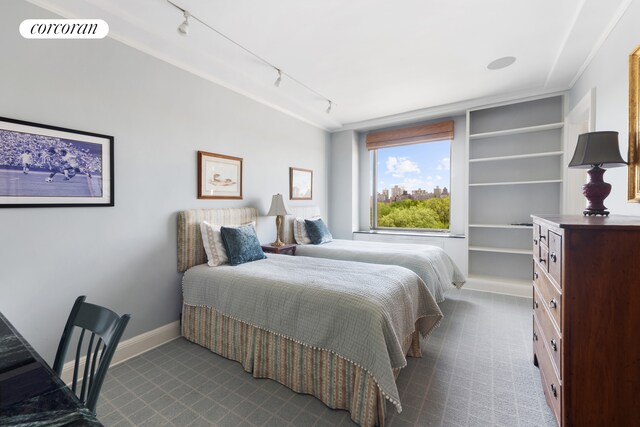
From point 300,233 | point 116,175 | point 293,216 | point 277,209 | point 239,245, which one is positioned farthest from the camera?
point 293,216

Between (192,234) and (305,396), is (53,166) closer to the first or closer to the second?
(192,234)

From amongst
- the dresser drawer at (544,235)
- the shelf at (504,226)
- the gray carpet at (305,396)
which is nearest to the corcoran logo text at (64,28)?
the gray carpet at (305,396)

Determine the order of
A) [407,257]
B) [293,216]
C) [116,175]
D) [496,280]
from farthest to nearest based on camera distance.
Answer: [293,216], [496,280], [407,257], [116,175]

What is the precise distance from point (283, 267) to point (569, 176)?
12.3 feet

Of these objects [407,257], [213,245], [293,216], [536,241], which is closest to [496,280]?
[407,257]

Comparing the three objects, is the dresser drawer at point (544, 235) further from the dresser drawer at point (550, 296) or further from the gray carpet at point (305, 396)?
the gray carpet at point (305, 396)

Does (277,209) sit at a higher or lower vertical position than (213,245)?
higher

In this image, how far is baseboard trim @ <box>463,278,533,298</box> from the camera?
12.2ft

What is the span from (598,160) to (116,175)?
11.3 feet

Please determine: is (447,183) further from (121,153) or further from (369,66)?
(121,153)

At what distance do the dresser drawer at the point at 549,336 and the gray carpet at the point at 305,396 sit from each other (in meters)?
0.44

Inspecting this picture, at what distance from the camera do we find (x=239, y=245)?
2699mm

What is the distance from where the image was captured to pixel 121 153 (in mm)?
2285

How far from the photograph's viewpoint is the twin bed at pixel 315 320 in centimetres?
157
